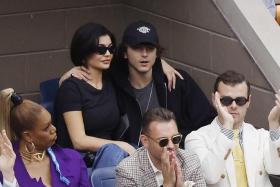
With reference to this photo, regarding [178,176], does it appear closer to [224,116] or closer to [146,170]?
[146,170]

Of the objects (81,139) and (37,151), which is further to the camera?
(81,139)

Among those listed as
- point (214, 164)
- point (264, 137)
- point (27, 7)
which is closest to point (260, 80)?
point (264, 137)

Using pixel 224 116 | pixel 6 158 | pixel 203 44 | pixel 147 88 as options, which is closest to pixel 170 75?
pixel 147 88

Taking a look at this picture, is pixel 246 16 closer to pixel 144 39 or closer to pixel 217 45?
pixel 217 45

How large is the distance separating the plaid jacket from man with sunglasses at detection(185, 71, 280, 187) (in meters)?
0.25

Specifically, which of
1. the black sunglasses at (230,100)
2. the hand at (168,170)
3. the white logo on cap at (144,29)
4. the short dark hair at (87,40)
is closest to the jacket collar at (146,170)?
the hand at (168,170)

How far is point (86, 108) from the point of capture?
652cm

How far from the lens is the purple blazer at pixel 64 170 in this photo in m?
5.57

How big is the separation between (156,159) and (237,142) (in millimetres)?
780

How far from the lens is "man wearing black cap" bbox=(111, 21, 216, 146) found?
6688 mm

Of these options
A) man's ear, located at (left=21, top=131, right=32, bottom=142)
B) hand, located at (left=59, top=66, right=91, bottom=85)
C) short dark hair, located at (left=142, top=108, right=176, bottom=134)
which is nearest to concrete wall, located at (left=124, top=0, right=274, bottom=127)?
hand, located at (left=59, top=66, right=91, bottom=85)

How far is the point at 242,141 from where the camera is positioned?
6098 mm

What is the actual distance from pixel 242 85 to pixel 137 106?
3.27 ft

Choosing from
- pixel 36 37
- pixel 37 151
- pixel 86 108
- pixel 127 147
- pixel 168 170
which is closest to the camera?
pixel 168 170
